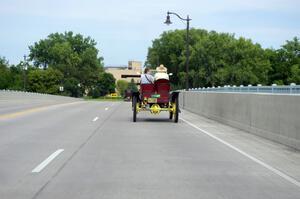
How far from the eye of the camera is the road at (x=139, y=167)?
27.0 ft

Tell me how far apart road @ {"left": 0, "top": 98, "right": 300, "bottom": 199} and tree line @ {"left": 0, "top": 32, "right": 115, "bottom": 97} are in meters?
119

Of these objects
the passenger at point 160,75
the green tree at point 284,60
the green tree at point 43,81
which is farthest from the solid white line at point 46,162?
the green tree at point 43,81

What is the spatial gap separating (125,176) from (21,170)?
192cm

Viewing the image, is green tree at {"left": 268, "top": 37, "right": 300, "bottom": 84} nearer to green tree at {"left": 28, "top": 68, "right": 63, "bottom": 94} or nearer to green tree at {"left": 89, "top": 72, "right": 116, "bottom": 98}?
green tree at {"left": 28, "top": 68, "right": 63, "bottom": 94}

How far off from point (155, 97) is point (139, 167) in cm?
1342

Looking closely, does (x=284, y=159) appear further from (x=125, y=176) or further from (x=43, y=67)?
(x=43, y=67)

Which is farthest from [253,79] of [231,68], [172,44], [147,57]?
[147,57]

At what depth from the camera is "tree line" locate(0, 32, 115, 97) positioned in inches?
5374

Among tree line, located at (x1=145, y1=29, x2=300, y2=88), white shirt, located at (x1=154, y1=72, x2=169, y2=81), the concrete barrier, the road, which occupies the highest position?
tree line, located at (x1=145, y1=29, x2=300, y2=88)

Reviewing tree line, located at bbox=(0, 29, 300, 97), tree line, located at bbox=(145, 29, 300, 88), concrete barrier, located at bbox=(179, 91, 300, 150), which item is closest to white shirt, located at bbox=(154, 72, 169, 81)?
concrete barrier, located at bbox=(179, 91, 300, 150)

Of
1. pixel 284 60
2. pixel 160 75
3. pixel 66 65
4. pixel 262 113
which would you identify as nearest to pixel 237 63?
pixel 284 60

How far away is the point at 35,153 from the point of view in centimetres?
1234

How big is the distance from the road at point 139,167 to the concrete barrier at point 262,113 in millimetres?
631

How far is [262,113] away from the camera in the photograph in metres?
17.4
